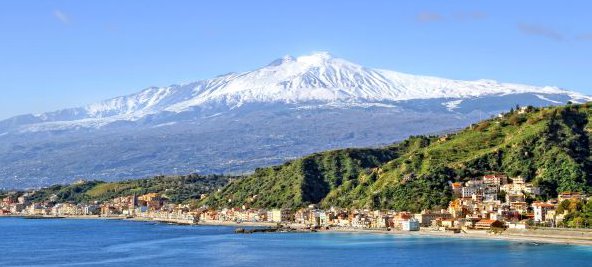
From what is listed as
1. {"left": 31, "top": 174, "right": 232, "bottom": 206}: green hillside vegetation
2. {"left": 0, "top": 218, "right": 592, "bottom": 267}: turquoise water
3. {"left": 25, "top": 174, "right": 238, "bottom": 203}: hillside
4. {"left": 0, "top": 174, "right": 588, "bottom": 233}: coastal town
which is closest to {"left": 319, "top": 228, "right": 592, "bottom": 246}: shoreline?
{"left": 0, "top": 174, "right": 588, "bottom": 233}: coastal town

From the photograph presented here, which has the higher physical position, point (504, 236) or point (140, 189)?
point (140, 189)

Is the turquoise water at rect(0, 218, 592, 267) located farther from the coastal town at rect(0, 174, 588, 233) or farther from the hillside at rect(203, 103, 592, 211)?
the hillside at rect(203, 103, 592, 211)

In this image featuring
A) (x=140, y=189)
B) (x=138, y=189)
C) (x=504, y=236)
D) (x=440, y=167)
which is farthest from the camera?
(x=138, y=189)

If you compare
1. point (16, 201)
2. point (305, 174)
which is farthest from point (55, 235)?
point (16, 201)

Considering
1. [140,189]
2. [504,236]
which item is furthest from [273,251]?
[140,189]

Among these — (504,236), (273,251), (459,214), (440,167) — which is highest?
(440,167)

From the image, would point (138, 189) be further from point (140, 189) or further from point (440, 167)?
point (440, 167)

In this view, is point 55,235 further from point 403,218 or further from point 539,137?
point 539,137

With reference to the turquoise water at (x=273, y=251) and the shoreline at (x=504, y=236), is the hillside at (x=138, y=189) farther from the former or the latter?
the shoreline at (x=504, y=236)

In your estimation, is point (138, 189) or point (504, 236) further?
point (138, 189)
